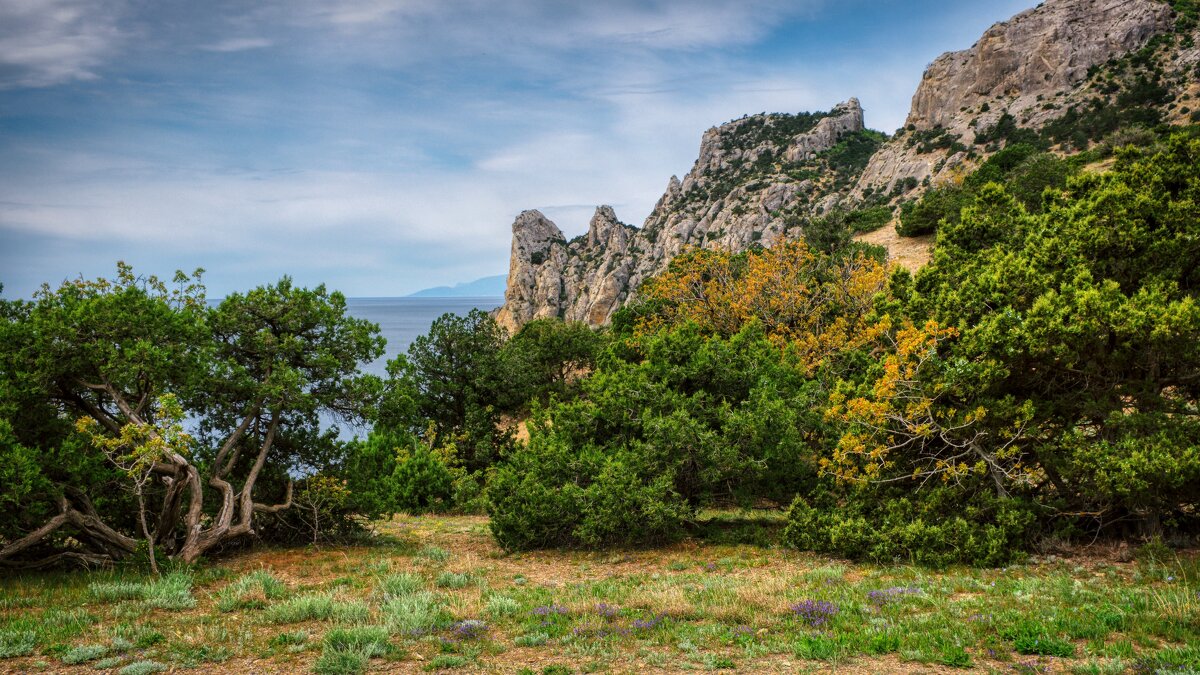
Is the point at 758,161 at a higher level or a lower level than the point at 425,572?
higher

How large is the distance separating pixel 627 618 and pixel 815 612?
105 inches

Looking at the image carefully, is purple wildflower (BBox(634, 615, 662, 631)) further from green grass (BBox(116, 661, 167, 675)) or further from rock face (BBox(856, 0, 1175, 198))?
rock face (BBox(856, 0, 1175, 198))

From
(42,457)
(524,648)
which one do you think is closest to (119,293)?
(42,457)

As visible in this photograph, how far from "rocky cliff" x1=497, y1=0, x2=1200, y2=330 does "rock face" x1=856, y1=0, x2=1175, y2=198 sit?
211 mm

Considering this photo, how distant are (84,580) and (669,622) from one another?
1149 centimetres

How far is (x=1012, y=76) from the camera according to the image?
90625mm

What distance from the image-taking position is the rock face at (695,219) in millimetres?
97250

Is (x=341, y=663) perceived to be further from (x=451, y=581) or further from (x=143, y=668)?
(x=451, y=581)

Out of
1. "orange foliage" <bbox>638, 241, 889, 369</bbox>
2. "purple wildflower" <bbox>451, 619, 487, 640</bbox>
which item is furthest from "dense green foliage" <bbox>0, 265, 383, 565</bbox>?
"orange foliage" <bbox>638, 241, 889, 369</bbox>

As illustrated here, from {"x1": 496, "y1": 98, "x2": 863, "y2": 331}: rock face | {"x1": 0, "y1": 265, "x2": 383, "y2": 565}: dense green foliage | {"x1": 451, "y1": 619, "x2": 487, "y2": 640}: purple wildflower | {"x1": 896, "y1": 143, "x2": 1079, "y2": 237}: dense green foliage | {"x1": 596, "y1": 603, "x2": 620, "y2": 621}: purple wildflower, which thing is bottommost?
{"x1": 596, "y1": 603, "x2": 620, "y2": 621}: purple wildflower

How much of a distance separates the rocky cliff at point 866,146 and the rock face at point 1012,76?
0.21 metres

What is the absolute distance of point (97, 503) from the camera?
1354cm

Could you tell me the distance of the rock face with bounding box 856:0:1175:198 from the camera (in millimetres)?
79000

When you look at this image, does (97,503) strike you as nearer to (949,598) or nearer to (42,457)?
(42,457)
